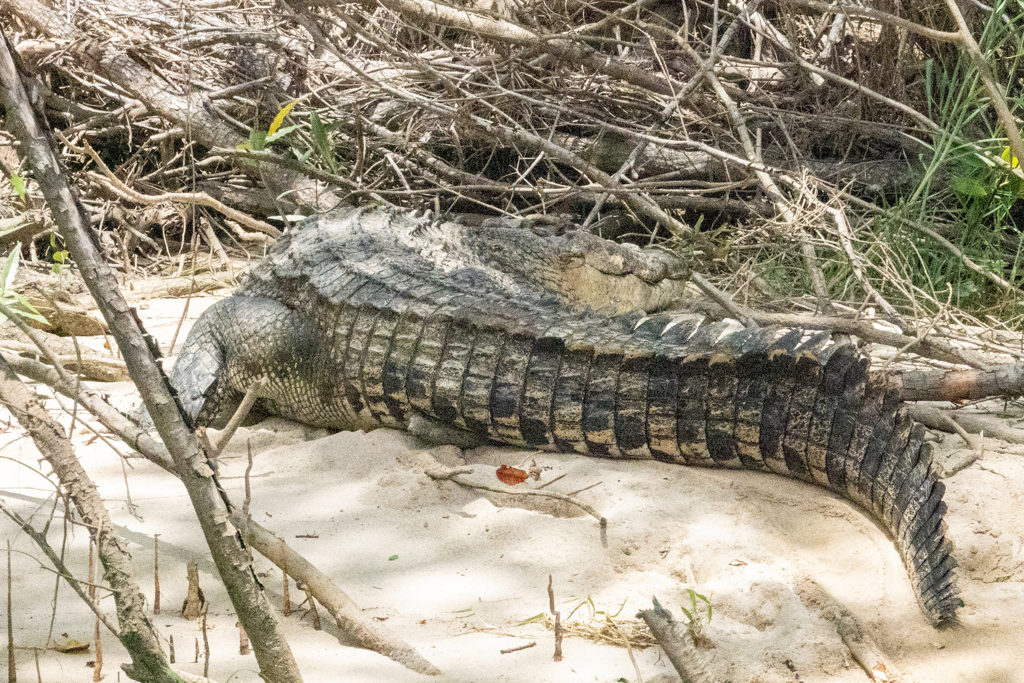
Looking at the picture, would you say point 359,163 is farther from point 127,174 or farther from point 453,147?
point 127,174

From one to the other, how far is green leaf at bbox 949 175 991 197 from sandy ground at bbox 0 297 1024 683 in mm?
1715

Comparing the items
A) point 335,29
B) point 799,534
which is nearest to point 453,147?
point 335,29

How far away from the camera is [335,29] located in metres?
6.03

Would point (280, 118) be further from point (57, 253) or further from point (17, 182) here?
point (17, 182)

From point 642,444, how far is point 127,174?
424 cm

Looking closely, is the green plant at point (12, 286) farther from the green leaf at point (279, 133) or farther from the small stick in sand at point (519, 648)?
the small stick in sand at point (519, 648)

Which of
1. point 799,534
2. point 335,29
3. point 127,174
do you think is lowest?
point 799,534

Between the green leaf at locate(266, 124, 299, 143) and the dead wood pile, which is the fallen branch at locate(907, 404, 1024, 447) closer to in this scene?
the dead wood pile

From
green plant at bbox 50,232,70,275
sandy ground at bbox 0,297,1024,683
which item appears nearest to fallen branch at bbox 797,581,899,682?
sandy ground at bbox 0,297,1024,683

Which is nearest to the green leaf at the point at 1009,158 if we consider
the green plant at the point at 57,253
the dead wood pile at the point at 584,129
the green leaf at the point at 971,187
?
the dead wood pile at the point at 584,129

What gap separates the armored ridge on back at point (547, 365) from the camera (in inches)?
104

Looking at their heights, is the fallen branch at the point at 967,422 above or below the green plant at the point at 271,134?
below

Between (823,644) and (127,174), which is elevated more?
(127,174)

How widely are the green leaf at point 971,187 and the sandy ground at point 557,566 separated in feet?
5.63
